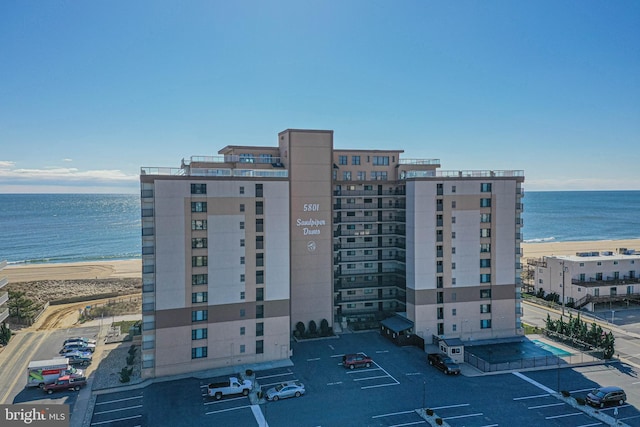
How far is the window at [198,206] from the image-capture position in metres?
43.8

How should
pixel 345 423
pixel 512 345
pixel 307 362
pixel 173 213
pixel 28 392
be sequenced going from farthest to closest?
pixel 512 345
pixel 307 362
pixel 173 213
pixel 28 392
pixel 345 423

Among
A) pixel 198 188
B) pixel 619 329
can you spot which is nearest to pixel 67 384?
pixel 198 188

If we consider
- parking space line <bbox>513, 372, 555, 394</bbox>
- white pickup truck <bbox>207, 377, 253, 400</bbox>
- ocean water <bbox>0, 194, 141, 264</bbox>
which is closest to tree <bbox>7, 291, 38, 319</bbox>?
white pickup truck <bbox>207, 377, 253, 400</bbox>

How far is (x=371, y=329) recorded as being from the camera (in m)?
56.6

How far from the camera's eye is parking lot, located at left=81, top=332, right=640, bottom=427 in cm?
3369

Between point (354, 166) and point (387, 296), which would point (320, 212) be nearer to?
point (354, 166)

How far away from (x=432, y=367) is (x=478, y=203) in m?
21.4

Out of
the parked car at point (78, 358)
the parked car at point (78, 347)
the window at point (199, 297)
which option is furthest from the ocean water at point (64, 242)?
the window at point (199, 297)

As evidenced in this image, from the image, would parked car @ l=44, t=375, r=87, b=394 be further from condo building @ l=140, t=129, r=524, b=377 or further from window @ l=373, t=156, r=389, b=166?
window @ l=373, t=156, r=389, b=166

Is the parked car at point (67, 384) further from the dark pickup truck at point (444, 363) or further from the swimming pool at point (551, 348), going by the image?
the swimming pool at point (551, 348)

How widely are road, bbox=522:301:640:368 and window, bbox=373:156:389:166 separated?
1181 inches

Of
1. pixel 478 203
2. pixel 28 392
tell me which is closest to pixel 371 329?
pixel 478 203

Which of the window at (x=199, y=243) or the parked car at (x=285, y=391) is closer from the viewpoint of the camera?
the parked car at (x=285, y=391)

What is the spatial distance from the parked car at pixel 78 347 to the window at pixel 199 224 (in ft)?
66.5
